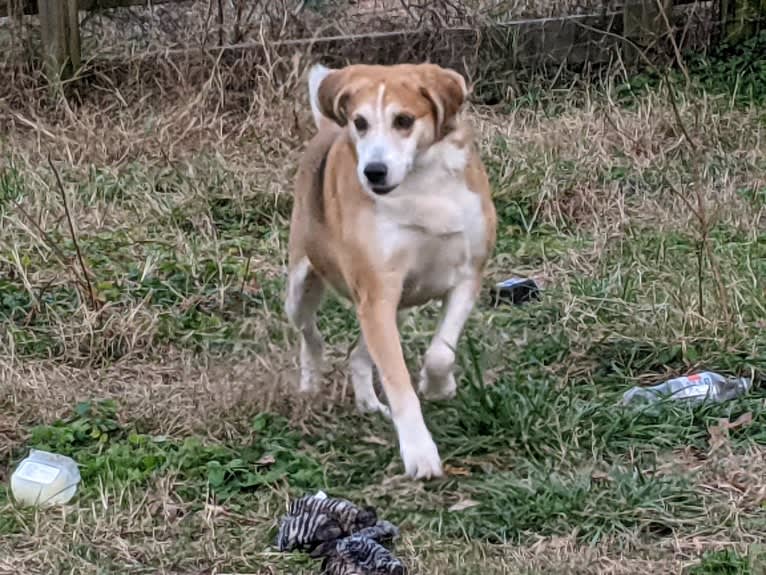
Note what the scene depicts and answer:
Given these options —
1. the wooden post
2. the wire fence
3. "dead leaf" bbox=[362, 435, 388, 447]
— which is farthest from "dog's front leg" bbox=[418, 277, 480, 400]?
the wooden post

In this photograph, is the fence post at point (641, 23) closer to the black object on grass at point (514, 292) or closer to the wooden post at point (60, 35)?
the black object on grass at point (514, 292)

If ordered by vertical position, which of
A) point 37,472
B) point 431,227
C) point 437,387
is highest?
point 431,227

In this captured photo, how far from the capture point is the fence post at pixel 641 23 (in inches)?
323

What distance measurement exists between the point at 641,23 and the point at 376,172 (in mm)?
4673

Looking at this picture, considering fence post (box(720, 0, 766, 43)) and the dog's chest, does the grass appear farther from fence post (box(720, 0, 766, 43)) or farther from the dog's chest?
fence post (box(720, 0, 766, 43))

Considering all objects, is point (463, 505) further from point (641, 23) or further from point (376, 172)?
point (641, 23)

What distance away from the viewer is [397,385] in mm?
4180

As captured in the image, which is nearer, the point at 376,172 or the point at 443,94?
the point at 376,172

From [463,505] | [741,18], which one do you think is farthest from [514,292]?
[741,18]

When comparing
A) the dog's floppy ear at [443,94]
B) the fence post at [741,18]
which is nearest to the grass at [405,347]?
the fence post at [741,18]

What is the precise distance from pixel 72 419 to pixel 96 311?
2.80 ft

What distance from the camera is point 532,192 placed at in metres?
6.79

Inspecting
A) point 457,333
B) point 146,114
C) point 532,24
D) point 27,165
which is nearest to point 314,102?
point 457,333

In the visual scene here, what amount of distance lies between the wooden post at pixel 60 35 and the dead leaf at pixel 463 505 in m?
4.62
